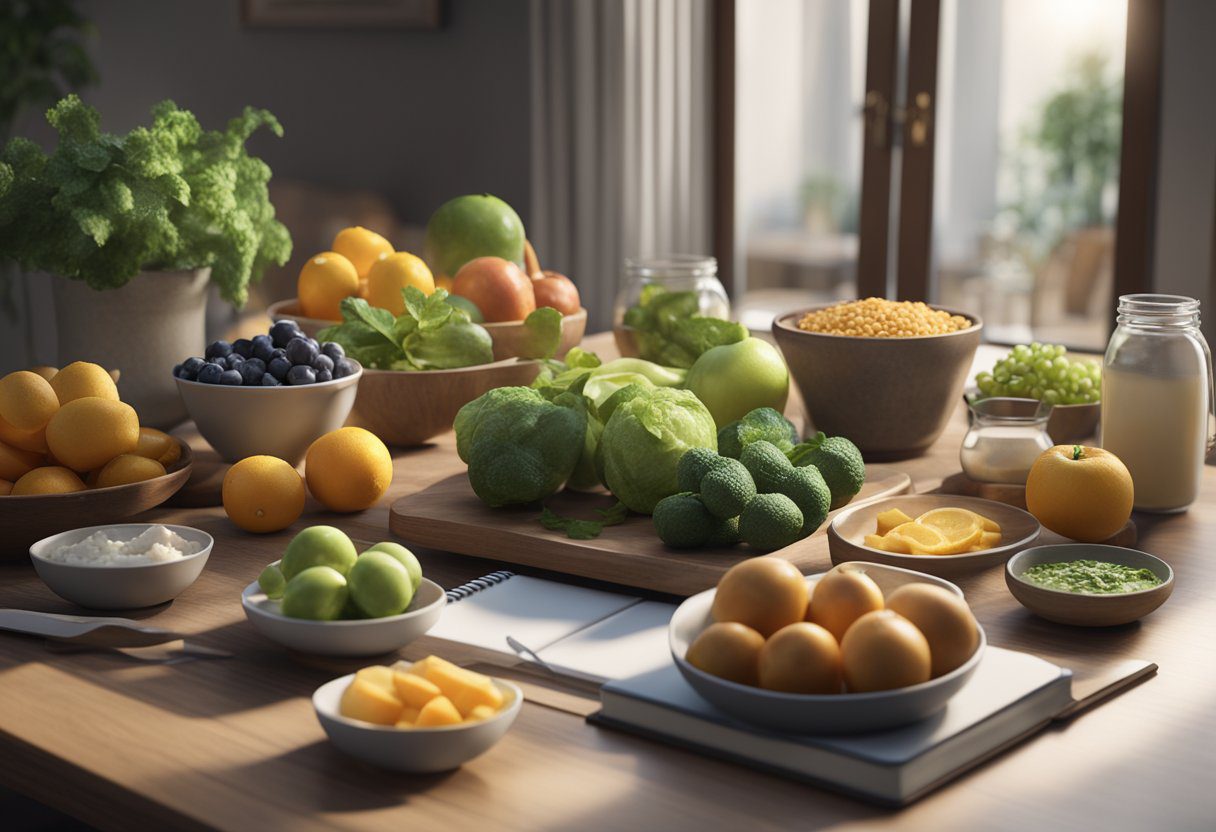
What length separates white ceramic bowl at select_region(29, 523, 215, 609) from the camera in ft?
3.40

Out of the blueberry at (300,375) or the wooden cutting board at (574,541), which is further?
the blueberry at (300,375)

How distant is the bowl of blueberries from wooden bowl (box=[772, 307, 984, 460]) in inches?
21.3

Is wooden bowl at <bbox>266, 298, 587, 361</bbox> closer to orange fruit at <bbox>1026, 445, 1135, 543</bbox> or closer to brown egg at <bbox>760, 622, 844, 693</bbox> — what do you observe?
orange fruit at <bbox>1026, 445, 1135, 543</bbox>

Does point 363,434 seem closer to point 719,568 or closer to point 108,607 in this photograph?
point 108,607

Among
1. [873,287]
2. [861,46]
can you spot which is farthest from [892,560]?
[861,46]

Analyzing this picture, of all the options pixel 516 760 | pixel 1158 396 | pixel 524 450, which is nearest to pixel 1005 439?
pixel 1158 396

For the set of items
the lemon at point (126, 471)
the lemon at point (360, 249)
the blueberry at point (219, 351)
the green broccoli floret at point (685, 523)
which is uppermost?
the lemon at point (360, 249)

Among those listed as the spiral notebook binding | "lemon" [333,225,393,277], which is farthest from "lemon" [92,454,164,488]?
"lemon" [333,225,393,277]

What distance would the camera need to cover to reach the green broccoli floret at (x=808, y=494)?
1136 mm

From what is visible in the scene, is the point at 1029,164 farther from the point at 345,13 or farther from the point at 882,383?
the point at 882,383

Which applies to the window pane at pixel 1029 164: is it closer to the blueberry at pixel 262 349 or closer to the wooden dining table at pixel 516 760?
the blueberry at pixel 262 349

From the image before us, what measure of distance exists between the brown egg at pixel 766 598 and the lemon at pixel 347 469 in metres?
0.58

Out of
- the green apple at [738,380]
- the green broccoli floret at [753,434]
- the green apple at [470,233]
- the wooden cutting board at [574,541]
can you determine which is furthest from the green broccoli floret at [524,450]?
the green apple at [470,233]

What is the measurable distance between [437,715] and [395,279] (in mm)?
1003
